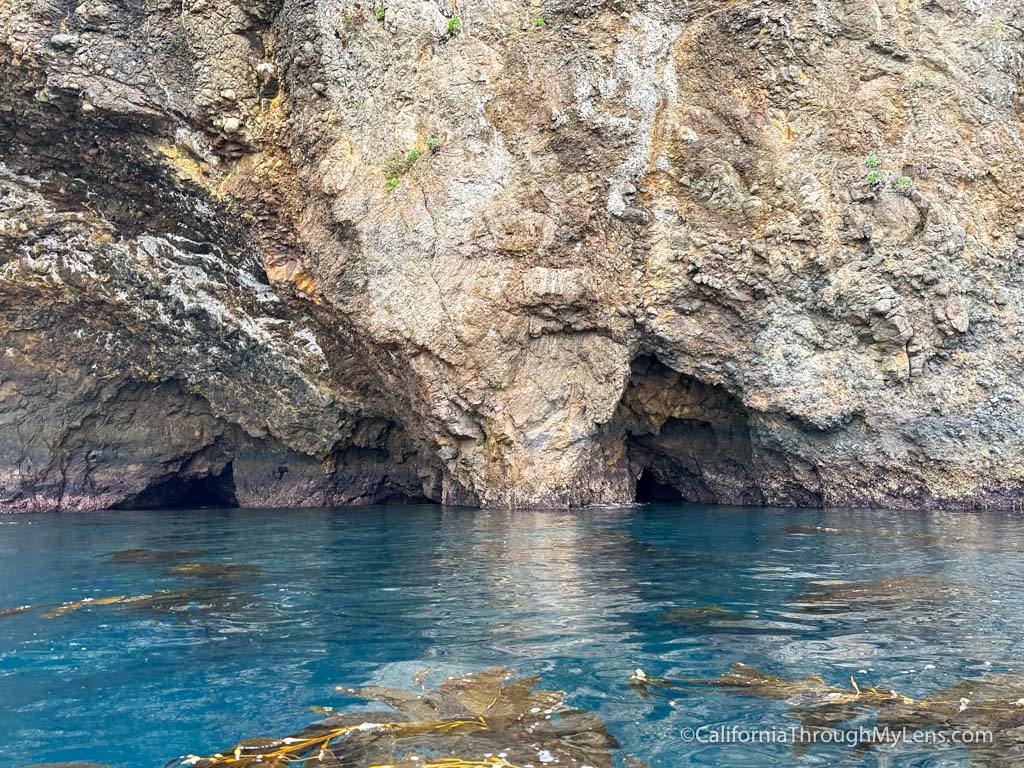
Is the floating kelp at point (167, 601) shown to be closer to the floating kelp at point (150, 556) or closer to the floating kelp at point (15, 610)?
the floating kelp at point (15, 610)

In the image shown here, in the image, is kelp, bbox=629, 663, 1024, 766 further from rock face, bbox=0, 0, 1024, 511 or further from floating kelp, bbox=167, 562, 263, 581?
rock face, bbox=0, 0, 1024, 511

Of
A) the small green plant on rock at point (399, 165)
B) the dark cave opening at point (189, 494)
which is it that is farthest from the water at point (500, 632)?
the dark cave opening at point (189, 494)

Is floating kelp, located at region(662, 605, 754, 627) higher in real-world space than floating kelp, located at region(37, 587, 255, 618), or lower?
higher

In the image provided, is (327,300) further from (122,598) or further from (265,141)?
(122,598)

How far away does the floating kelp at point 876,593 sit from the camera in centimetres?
729

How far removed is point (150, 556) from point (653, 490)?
14380 mm

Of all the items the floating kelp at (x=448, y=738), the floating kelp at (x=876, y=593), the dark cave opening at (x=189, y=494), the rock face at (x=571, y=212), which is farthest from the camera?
the dark cave opening at (x=189, y=494)

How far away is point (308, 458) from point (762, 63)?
48.9 ft

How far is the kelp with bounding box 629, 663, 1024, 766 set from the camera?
13.6 ft

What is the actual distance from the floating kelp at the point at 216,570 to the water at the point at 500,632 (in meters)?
0.22

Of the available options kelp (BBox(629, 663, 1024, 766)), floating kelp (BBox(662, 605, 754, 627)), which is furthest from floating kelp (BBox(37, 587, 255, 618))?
kelp (BBox(629, 663, 1024, 766))

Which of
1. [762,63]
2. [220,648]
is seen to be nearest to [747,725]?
[220,648]

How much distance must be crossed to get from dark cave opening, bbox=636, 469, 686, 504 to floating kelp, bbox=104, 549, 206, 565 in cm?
1268

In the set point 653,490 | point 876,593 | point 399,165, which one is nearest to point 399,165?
point 399,165
